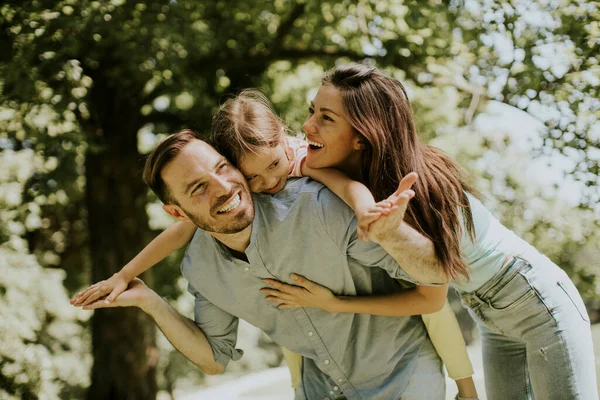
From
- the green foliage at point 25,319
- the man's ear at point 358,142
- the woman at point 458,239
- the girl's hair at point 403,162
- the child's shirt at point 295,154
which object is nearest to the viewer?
the girl's hair at point 403,162

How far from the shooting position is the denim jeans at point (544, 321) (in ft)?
8.64

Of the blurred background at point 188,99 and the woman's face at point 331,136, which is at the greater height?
the woman's face at point 331,136

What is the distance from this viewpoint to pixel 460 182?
264 cm

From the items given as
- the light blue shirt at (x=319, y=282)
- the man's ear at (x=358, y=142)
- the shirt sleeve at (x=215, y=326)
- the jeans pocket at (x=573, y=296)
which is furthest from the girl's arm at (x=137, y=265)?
the jeans pocket at (x=573, y=296)

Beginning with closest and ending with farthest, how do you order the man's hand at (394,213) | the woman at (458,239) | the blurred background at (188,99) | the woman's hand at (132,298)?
1. the man's hand at (394,213)
2. the woman at (458,239)
3. the woman's hand at (132,298)
4. the blurred background at (188,99)

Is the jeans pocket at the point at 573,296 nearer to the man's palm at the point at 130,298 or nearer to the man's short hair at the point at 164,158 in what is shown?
the man's short hair at the point at 164,158

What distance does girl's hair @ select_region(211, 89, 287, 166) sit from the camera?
106 inches

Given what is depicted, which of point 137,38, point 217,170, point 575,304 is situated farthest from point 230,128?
point 137,38

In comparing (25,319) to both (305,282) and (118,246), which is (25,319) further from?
(305,282)

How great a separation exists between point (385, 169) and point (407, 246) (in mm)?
387

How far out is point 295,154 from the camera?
3.02 m

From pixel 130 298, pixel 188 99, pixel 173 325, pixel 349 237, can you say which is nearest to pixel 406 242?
pixel 349 237

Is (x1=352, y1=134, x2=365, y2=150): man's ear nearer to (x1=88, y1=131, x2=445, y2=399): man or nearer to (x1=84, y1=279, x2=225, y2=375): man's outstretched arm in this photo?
(x1=88, y1=131, x2=445, y2=399): man

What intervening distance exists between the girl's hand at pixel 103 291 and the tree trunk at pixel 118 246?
414 cm
